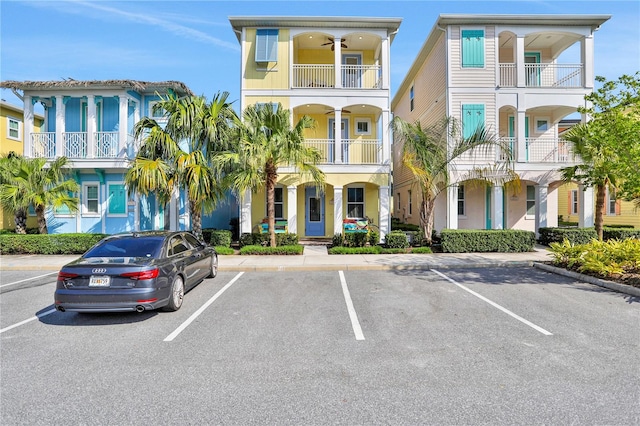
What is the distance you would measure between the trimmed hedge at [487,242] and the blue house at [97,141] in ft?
38.6

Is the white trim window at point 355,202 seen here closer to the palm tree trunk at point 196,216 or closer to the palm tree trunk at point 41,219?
the palm tree trunk at point 196,216

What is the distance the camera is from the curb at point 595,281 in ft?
24.3

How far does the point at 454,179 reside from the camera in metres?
15.3

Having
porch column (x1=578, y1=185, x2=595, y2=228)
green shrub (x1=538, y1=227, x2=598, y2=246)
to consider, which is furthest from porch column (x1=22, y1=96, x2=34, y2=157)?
porch column (x1=578, y1=185, x2=595, y2=228)

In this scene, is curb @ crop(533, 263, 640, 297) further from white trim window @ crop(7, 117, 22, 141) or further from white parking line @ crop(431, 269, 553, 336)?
white trim window @ crop(7, 117, 22, 141)

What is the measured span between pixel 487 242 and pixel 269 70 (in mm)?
11967

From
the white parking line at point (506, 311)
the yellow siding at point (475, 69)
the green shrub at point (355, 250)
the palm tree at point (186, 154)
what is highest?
the yellow siding at point (475, 69)

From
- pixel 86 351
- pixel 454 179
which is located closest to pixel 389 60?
pixel 454 179

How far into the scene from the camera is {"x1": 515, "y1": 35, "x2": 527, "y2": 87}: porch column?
50.6 feet

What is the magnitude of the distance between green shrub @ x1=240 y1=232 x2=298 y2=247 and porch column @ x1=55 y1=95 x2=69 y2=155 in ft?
29.9

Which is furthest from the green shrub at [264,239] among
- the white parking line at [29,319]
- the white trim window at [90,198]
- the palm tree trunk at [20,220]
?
the palm tree trunk at [20,220]

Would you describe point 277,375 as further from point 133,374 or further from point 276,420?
point 133,374

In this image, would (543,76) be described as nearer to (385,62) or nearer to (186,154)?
(385,62)

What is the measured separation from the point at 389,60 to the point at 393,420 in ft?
51.4
